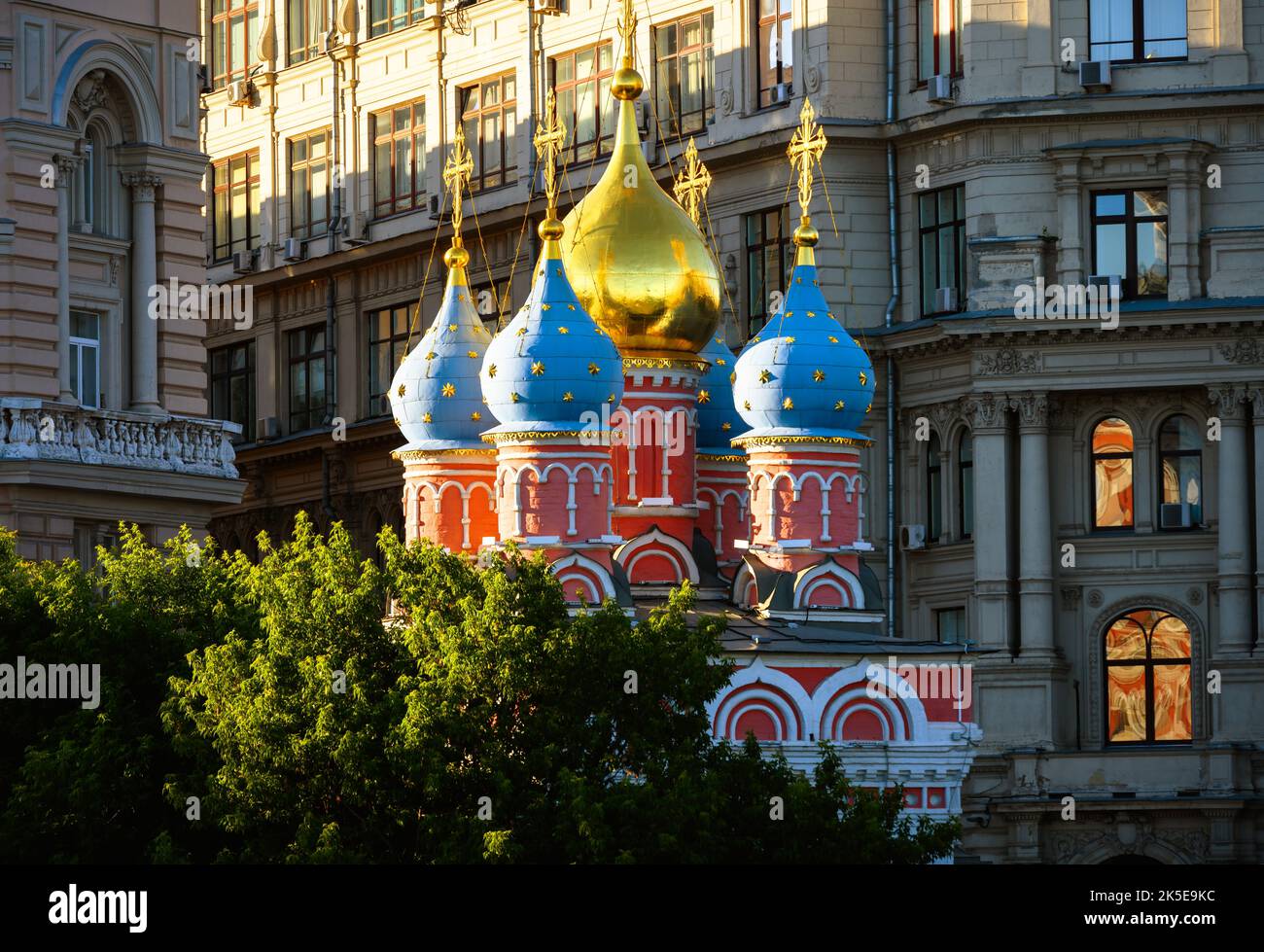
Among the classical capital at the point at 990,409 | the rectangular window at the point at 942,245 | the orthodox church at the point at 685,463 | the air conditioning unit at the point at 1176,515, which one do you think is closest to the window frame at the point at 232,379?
the rectangular window at the point at 942,245

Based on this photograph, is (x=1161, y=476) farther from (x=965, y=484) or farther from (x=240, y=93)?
(x=240, y=93)

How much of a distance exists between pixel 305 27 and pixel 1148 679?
30699mm

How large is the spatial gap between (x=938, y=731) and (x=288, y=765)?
12706 mm

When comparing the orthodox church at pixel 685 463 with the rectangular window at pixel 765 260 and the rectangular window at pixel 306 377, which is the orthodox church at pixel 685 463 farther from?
the rectangular window at pixel 306 377

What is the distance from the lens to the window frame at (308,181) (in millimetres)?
95125

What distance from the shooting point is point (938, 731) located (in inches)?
2259

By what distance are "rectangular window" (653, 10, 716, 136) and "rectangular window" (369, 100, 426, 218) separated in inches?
371

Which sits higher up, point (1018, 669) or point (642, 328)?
point (642, 328)

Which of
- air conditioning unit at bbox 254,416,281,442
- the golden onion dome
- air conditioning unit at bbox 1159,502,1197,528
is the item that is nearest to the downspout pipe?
air conditioning unit at bbox 1159,502,1197,528

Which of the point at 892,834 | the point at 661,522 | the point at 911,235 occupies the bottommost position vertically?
the point at 892,834

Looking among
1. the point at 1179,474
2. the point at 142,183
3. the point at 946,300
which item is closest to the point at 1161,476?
the point at 1179,474
